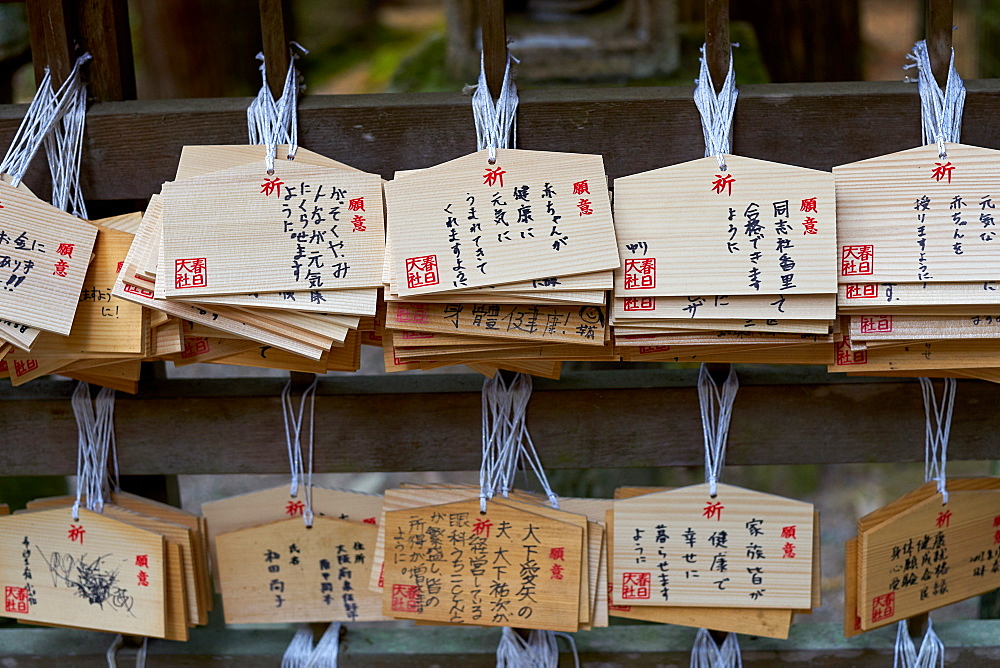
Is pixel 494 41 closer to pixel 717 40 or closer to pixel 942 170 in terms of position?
pixel 717 40

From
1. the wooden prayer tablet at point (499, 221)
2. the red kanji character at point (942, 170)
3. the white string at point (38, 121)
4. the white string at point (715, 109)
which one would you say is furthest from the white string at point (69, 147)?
the red kanji character at point (942, 170)

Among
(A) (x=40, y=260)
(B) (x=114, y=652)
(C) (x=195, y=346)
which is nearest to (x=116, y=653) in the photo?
(B) (x=114, y=652)

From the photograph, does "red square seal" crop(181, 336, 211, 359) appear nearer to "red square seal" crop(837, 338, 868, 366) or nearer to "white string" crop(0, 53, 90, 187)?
"white string" crop(0, 53, 90, 187)

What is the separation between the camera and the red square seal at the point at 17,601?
1396mm

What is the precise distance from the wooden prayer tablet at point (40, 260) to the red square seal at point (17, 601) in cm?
53

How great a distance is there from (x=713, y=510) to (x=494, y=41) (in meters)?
0.72

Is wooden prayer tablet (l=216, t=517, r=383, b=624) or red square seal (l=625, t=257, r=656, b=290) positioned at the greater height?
red square seal (l=625, t=257, r=656, b=290)

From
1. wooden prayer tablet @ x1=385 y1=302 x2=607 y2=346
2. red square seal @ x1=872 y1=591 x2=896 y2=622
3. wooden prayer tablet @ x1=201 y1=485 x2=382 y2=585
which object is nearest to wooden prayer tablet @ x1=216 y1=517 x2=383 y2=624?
wooden prayer tablet @ x1=201 y1=485 x2=382 y2=585

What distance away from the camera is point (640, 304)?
42.6 inches

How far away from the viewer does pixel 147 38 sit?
14.3 feet

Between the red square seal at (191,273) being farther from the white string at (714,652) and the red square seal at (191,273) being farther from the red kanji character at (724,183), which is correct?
the white string at (714,652)

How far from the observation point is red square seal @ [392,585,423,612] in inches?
52.0

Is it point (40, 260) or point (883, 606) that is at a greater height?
point (40, 260)

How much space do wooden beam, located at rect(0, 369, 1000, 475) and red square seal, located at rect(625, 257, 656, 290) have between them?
30 cm
